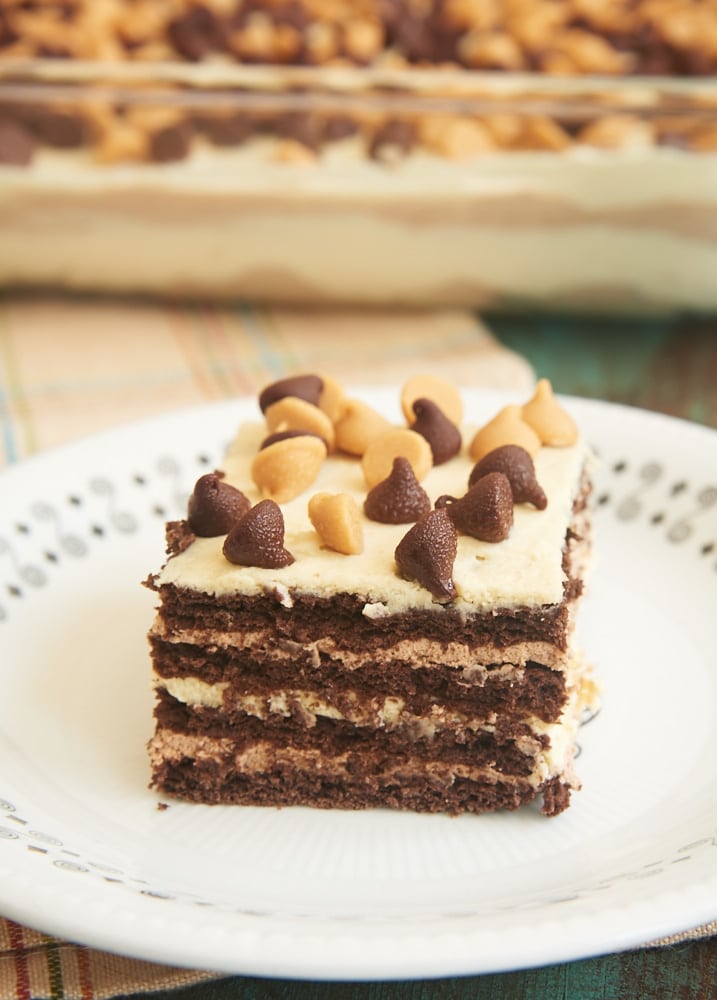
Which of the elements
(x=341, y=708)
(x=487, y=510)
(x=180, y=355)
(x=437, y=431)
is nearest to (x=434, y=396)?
(x=437, y=431)

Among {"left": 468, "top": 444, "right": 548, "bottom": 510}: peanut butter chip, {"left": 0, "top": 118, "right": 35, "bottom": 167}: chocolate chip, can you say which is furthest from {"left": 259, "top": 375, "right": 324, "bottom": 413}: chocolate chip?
{"left": 0, "top": 118, "right": 35, "bottom": 167}: chocolate chip

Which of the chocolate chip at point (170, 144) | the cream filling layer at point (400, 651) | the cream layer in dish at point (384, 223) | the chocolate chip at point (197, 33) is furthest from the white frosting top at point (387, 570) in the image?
the chocolate chip at point (197, 33)

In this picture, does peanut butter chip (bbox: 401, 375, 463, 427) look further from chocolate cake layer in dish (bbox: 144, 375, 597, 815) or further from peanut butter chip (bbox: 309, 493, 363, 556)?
peanut butter chip (bbox: 309, 493, 363, 556)

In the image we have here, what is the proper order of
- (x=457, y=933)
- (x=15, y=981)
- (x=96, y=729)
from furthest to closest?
(x=96, y=729) → (x=15, y=981) → (x=457, y=933)

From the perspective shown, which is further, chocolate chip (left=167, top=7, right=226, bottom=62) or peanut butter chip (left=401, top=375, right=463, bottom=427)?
chocolate chip (left=167, top=7, right=226, bottom=62)

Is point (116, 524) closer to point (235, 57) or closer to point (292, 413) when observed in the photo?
point (292, 413)

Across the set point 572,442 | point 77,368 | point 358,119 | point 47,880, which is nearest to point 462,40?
point 358,119
